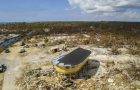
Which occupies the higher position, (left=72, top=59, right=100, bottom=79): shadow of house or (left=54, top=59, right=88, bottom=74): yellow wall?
(left=54, top=59, right=88, bottom=74): yellow wall

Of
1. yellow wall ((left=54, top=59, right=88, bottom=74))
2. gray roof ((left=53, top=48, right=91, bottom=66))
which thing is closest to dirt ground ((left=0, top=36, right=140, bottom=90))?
gray roof ((left=53, top=48, right=91, bottom=66))

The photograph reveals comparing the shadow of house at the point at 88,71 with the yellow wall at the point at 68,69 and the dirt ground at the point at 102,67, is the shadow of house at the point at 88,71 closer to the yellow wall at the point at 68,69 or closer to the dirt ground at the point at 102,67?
the dirt ground at the point at 102,67

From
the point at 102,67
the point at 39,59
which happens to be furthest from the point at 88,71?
the point at 39,59

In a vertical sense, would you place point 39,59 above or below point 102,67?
below

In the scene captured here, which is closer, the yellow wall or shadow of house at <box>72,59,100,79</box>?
the yellow wall

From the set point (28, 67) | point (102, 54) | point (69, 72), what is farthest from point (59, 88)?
point (102, 54)

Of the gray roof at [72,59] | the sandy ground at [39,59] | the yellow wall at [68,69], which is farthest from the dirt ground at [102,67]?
the yellow wall at [68,69]

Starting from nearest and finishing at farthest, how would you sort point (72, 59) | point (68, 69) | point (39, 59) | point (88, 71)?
1. point (68, 69)
2. point (72, 59)
3. point (88, 71)
4. point (39, 59)

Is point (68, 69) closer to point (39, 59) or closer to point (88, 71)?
point (88, 71)

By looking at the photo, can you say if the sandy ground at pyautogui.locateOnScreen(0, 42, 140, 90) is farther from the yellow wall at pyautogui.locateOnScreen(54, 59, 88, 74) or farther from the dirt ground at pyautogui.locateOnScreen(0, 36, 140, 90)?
the yellow wall at pyautogui.locateOnScreen(54, 59, 88, 74)
